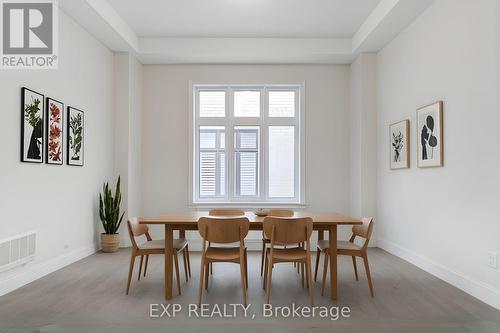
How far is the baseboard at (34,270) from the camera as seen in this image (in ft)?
12.2

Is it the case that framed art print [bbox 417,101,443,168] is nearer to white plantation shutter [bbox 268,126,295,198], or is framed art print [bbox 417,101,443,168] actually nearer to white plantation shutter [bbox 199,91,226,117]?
white plantation shutter [bbox 268,126,295,198]

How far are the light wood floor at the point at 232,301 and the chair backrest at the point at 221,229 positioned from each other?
583 millimetres

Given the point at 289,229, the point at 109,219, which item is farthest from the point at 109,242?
the point at 289,229

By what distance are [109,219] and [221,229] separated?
2871 mm

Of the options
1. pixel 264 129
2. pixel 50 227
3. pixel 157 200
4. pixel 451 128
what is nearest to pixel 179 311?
pixel 50 227

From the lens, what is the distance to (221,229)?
336 centimetres

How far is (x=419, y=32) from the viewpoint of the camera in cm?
486

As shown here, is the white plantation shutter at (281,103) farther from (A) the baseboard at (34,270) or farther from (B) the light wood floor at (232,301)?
(A) the baseboard at (34,270)

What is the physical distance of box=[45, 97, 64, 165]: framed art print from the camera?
14.5 ft

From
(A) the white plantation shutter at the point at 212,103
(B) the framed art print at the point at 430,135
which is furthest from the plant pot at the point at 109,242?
(B) the framed art print at the point at 430,135

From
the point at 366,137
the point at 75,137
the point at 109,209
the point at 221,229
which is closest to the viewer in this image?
the point at 221,229

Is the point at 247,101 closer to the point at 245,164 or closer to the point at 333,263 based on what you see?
the point at 245,164

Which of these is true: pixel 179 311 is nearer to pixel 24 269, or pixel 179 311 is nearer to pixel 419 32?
pixel 24 269

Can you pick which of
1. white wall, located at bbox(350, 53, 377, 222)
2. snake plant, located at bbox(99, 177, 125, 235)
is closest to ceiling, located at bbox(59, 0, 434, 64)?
white wall, located at bbox(350, 53, 377, 222)
